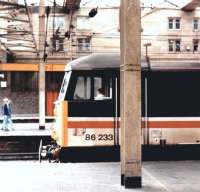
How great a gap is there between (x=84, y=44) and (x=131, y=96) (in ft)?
126

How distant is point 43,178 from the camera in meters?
10.8

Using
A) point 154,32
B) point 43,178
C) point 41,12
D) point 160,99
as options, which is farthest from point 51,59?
point 43,178

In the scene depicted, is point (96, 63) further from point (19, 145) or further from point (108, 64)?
point (19, 145)

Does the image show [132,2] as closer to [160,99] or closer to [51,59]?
[160,99]

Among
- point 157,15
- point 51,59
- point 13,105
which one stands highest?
point 157,15

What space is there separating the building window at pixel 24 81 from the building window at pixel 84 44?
211 inches

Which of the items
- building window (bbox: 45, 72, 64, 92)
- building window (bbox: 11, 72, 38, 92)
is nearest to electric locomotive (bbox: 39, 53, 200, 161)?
building window (bbox: 45, 72, 64, 92)

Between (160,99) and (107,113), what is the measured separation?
1590mm

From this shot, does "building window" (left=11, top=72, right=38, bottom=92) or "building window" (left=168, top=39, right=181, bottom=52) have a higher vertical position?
"building window" (left=168, top=39, right=181, bottom=52)

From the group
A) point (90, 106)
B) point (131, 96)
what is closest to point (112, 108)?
point (90, 106)

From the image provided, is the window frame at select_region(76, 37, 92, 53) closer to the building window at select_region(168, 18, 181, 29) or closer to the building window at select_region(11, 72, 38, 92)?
Result: the building window at select_region(11, 72, 38, 92)

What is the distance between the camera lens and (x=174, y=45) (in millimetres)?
48406

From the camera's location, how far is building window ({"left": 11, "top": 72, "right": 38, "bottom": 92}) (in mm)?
44188

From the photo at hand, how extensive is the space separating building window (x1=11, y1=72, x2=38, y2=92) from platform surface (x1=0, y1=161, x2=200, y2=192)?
104ft
